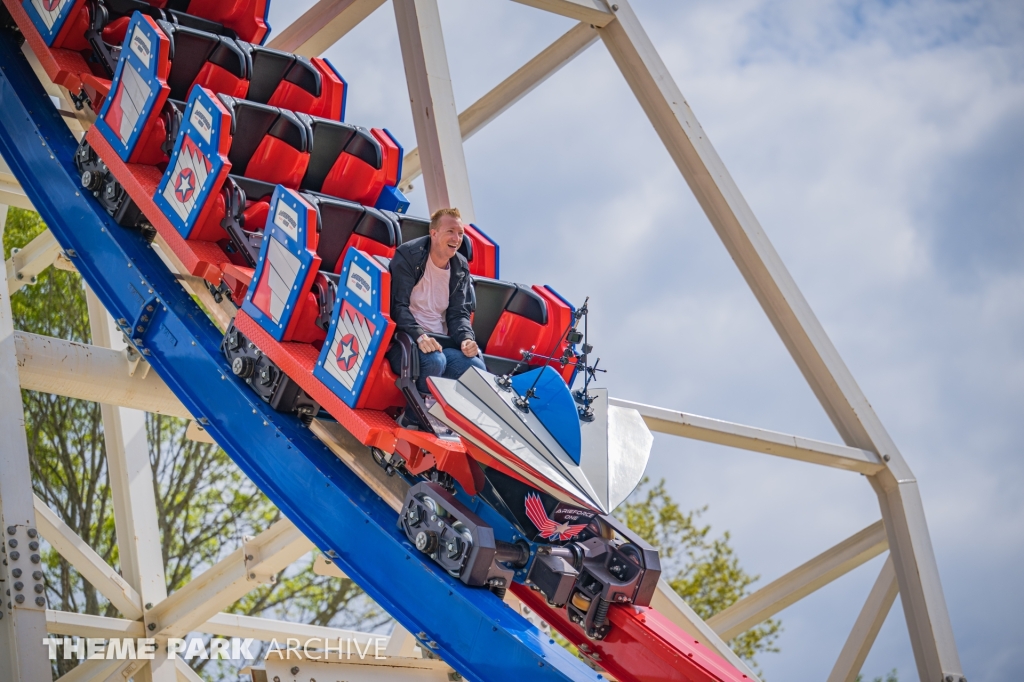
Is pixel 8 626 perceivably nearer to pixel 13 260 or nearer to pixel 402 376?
pixel 402 376

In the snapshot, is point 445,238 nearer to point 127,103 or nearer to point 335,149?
point 335,149

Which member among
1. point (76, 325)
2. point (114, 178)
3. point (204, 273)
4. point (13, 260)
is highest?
point (76, 325)

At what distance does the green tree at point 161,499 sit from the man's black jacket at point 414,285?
11704 millimetres

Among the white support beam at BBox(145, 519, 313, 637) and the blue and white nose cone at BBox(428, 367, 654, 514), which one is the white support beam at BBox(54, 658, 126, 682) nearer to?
the white support beam at BBox(145, 519, 313, 637)

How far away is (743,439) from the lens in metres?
5.84

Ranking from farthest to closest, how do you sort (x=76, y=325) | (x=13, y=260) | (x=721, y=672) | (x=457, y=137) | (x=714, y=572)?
1. (x=714, y=572)
2. (x=76, y=325)
3. (x=13, y=260)
4. (x=457, y=137)
5. (x=721, y=672)

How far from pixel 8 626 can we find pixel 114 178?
2.22m

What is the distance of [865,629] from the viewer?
19.9 feet

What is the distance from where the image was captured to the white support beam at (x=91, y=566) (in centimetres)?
652

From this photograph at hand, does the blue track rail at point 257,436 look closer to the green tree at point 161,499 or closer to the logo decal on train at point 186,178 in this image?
the logo decal on train at point 186,178

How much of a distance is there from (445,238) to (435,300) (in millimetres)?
252

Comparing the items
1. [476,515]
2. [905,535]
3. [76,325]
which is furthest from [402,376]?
[76,325]

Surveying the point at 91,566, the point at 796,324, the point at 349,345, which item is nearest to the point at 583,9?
the point at 796,324

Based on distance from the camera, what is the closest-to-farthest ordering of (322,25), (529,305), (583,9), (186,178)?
1. (529,305)
2. (186,178)
3. (583,9)
4. (322,25)
